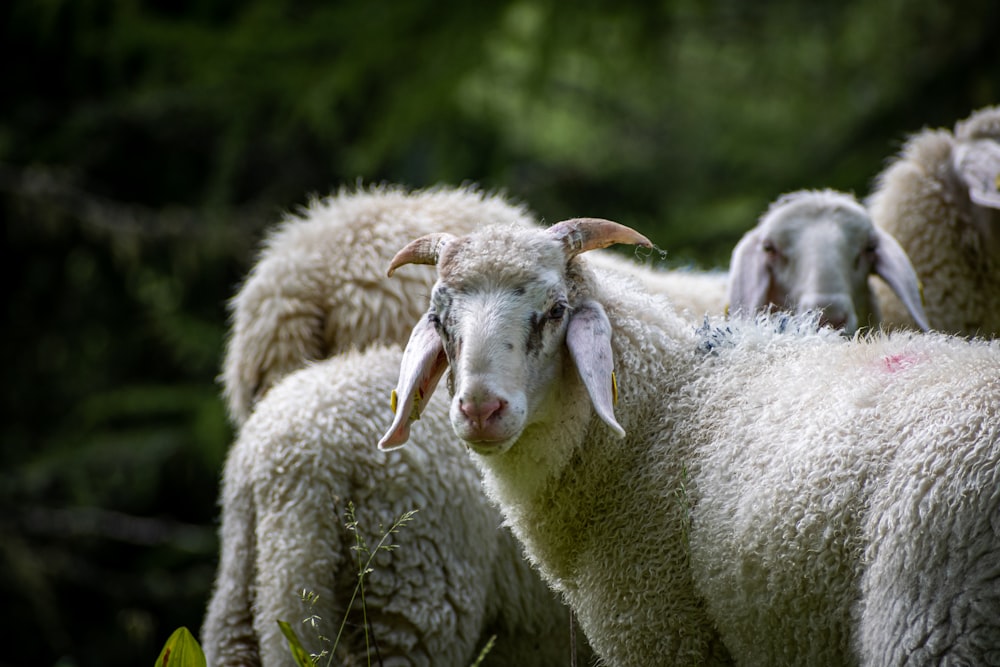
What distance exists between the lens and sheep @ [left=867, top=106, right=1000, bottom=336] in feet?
15.6

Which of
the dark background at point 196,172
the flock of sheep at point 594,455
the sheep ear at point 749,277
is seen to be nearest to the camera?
the flock of sheep at point 594,455

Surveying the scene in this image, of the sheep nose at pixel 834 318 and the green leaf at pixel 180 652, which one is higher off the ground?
the sheep nose at pixel 834 318

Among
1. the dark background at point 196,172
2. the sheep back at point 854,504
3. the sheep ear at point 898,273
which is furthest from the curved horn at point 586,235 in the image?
A: the dark background at point 196,172

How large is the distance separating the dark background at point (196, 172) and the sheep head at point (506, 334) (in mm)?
4957

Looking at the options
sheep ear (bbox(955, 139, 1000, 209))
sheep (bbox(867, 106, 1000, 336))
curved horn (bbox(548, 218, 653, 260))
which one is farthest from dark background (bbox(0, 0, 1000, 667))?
curved horn (bbox(548, 218, 653, 260))

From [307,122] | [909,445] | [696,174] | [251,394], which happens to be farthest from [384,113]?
[909,445]

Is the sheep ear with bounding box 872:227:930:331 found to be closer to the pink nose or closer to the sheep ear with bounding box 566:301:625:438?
the sheep ear with bounding box 566:301:625:438

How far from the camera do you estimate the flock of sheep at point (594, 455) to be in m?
2.43

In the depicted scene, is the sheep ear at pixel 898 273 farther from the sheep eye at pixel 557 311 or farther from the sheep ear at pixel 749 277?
the sheep eye at pixel 557 311

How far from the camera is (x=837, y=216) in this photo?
4.43 m

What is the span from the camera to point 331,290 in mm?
4262

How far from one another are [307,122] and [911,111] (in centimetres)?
574

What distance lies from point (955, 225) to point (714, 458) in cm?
262

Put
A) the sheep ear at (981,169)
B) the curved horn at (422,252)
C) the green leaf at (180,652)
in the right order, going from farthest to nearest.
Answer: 1. the sheep ear at (981,169)
2. the curved horn at (422,252)
3. the green leaf at (180,652)
